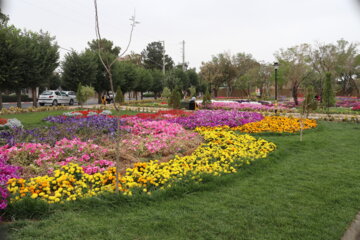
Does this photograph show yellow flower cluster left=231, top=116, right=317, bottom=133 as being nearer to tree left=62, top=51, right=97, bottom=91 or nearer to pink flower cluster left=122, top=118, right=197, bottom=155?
pink flower cluster left=122, top=118, right=197, bottom=155

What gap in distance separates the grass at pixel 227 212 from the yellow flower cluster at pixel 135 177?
11.1 inches

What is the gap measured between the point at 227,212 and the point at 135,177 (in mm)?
1905

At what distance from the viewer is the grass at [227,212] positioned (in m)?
3.21

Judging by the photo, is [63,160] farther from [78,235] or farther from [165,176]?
[78,235]

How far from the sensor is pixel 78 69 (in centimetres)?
2758

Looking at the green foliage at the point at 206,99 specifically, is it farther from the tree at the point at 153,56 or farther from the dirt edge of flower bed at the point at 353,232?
the tree at the point at 153,56

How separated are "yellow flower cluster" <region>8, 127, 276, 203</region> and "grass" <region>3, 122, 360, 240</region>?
0.28 m

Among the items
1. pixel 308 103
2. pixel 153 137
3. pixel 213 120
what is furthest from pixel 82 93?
pixel 308 103

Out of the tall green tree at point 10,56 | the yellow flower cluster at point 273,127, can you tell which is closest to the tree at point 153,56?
the tall green tree at point 10,56

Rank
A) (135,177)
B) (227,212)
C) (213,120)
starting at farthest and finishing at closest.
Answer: (213,120) < (135,177) < (227,212)

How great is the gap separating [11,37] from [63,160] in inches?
672

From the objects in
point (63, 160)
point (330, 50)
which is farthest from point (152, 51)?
point (63, 160)

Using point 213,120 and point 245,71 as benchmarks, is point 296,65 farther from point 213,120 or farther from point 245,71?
point 245,71

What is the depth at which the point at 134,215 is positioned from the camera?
366 cm
